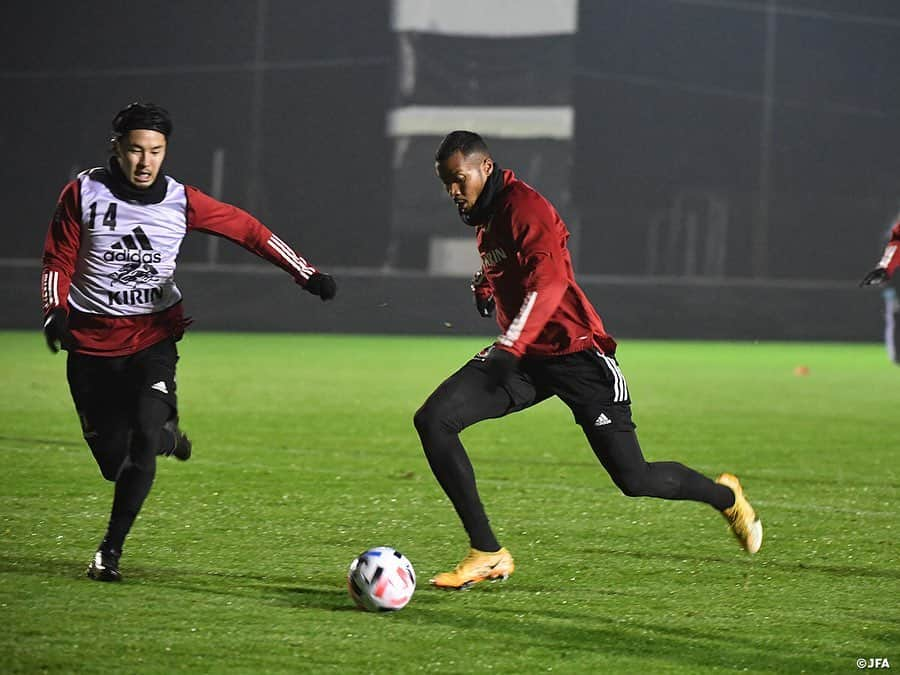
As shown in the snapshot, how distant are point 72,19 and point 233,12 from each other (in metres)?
2.60

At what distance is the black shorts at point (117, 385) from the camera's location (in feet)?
20.2

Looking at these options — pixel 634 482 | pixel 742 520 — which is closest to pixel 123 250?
pixel 634 482

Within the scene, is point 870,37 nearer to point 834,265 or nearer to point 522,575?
point 834,265

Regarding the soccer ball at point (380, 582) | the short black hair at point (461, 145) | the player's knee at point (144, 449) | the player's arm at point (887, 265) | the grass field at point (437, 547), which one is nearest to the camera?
the grass field at point (437, 547)

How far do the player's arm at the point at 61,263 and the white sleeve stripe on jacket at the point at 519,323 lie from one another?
65.0 inches

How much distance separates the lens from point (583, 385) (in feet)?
20.0

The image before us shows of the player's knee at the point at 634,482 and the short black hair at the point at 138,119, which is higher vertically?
the short black hair at the point at 138,119

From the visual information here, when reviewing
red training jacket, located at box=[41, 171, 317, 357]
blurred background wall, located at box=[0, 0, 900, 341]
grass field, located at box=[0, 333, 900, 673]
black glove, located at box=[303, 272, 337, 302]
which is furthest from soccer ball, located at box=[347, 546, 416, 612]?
blurred background wall, located at box=[0, 0, 900, 341]

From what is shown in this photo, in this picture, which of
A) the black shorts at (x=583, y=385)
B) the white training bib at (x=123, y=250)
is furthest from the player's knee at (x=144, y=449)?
the black shorts at (x=583, y=385)

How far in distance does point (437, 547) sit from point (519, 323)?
5.04ft

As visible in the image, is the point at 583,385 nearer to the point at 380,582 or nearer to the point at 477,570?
the point at 477,570

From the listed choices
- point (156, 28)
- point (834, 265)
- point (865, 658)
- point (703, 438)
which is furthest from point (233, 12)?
point (865, 658)

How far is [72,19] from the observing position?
83.7 ft

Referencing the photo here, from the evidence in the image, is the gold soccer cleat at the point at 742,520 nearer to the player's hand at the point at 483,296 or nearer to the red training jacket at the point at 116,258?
the player's hand at the point at 483,296
